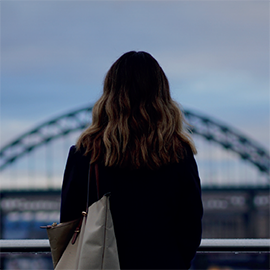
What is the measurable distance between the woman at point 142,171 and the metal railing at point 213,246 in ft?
2.08

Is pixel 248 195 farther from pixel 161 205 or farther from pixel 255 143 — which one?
pixel 161 205

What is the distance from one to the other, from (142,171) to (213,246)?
2.93ft

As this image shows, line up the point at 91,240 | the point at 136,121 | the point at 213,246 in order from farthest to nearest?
the point at 213,246 < the point at 136,121 < the point at 91,240

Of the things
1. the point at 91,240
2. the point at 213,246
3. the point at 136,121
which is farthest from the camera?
the point at 213,246

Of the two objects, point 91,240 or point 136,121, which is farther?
point 136,121

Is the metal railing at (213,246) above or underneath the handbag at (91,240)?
underneath

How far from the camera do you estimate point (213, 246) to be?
2018 mm

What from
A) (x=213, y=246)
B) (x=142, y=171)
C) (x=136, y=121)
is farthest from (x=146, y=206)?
(x=213, y=246)

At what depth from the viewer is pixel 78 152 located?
1401 millimetres

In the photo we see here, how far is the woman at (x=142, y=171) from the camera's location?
1333 mm

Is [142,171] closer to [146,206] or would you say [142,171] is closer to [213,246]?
[146,206]

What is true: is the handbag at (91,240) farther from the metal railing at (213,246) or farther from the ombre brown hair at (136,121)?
the metal railing at (213,246)

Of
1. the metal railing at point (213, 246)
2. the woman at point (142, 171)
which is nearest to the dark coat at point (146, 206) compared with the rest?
the woman at point (142, 171)

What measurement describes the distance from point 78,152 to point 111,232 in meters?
0.31
